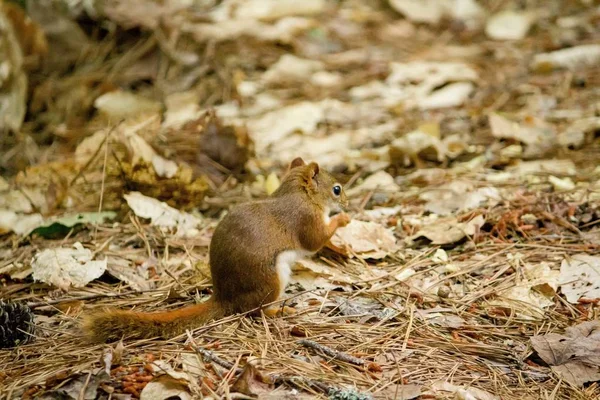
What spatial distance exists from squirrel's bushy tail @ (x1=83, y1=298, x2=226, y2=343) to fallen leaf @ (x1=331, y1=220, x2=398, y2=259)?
84cm

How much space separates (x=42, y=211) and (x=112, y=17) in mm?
2613

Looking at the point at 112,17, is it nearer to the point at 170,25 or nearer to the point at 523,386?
the point at 170,25

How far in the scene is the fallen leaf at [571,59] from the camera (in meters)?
5.50

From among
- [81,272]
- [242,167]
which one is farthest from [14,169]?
[81,272]

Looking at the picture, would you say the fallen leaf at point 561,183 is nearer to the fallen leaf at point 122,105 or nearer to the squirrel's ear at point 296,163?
the squirrel's ear at point 296,163

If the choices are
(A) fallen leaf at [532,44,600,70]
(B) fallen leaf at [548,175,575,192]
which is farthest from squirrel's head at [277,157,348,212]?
(A) fallen leaf at [532,44,600,70]

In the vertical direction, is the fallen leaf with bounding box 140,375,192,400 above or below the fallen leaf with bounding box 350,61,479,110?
above

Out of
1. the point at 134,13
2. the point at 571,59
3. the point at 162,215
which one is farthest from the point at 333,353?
the point at 134,13

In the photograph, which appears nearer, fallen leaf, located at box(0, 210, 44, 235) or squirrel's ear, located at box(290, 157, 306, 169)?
squirrel's ear, located at box(290, 157, 306, 169)

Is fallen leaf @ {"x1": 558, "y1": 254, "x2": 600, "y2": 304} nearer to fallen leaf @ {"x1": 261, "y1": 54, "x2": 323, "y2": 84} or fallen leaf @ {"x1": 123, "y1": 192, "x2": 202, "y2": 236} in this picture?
fallen leaf @ {"x1": 123, "y1": 192, "x2": 202, "y2": 236}

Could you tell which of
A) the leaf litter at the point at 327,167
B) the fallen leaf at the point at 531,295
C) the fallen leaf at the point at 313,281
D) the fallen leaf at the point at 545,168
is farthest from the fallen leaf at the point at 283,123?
the fallen leaf at the point at 531,295

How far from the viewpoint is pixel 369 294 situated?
280 cm

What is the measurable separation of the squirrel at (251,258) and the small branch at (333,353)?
11.6 inches

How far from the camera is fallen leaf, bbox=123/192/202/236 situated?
3428 millimetres
